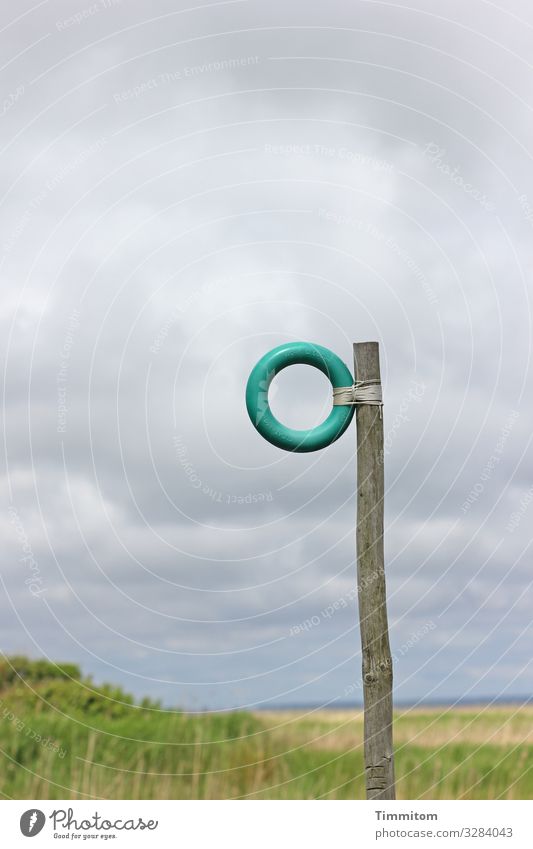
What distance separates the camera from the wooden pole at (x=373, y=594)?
7.11 metres

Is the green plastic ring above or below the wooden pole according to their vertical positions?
above

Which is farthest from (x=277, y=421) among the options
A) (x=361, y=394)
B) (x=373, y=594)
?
(x=373, y=594)

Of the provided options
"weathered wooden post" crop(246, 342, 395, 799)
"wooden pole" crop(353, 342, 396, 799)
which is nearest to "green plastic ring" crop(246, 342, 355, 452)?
"weathered wooden post" crop(246, 342, 395, 799)

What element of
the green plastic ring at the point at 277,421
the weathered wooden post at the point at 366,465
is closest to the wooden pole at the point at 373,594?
the weathered wooden post at the point at 366,465

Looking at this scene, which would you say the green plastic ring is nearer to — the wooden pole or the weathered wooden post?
the weathered wooden post

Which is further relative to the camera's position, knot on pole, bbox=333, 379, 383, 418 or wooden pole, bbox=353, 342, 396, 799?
knot on pole, bbox=333, 379, 383, 418

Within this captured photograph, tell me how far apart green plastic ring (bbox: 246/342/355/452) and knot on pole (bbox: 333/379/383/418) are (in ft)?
0.14

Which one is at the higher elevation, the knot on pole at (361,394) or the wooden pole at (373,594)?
the knot on pole at (361,394)

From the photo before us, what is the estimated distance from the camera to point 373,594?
7.25 meters

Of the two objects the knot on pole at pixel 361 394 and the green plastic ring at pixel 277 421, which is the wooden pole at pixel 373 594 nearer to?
the knot on pole at pixel 361 394

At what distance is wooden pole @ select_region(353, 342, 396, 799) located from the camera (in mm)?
7113

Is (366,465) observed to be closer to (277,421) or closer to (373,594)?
(277,421)
